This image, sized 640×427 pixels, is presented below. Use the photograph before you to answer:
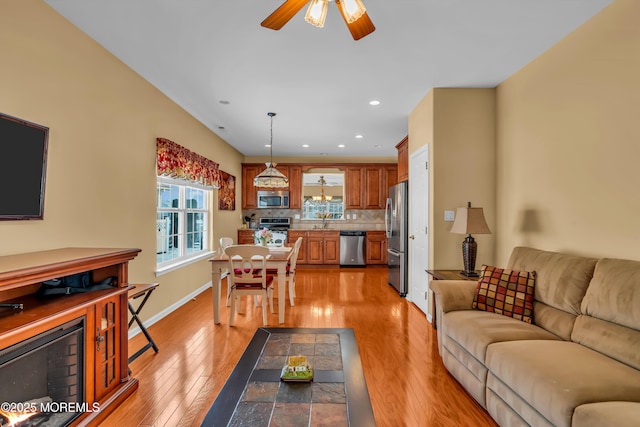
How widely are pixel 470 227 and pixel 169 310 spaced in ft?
11.7

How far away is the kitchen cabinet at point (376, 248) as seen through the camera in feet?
22.8

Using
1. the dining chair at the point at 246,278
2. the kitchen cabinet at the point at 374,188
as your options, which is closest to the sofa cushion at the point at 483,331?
the dining chair at the point at 246,278

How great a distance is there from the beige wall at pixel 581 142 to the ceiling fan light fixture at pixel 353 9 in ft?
5.99

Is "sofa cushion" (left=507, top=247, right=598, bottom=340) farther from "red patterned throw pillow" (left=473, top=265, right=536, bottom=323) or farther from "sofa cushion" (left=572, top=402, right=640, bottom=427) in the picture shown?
"sofa cushion" (left=572, top=402, right=640, bottom=427)

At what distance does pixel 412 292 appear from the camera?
423 cm

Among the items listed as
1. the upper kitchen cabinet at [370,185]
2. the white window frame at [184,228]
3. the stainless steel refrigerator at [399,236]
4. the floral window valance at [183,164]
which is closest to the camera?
the floral window valance at [183,164]

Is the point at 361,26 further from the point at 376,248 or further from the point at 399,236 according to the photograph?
the point at 376,248

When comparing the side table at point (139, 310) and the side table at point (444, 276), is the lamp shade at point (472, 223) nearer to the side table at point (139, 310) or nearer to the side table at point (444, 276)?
the side table at point (444, 276)

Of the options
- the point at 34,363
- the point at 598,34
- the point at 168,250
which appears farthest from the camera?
the point at 168,250

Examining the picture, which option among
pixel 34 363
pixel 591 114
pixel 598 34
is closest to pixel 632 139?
pixel 591 114

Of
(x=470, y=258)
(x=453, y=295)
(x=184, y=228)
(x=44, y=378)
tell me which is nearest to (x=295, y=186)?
(x=184, y=228)

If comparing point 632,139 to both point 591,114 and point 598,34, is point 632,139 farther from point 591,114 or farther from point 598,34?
point 598,34

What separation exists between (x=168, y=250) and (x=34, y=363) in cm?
257

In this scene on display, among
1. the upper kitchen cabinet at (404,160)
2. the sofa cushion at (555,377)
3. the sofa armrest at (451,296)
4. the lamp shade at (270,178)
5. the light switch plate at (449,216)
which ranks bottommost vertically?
the sofa cushion at (555,377)
